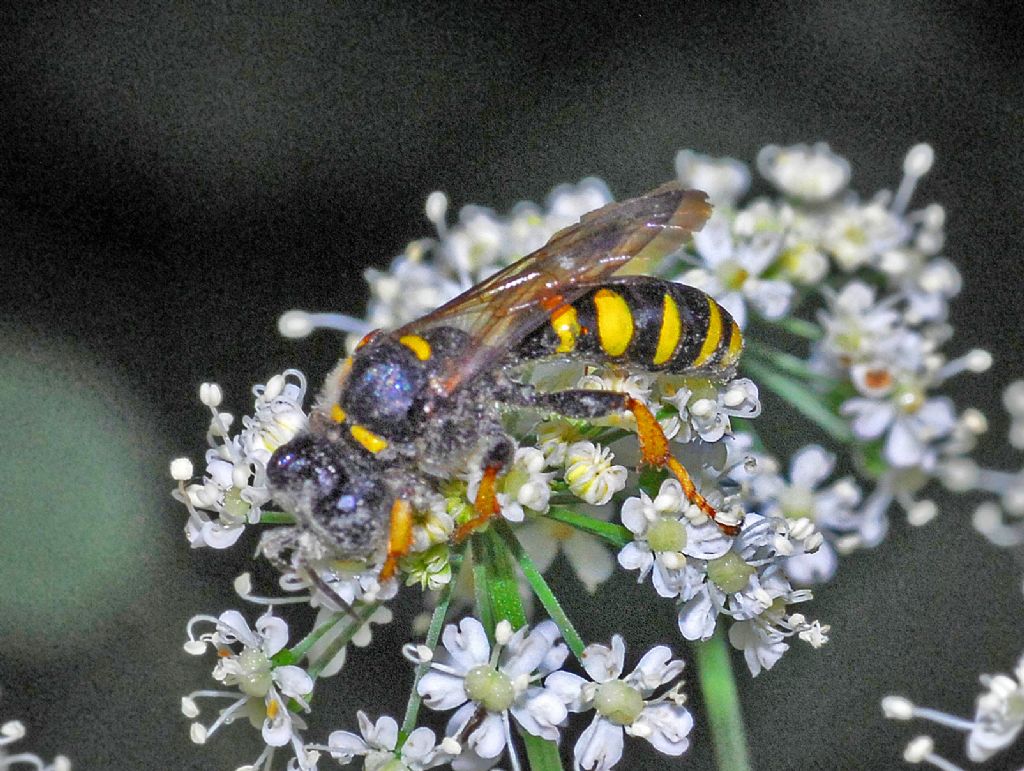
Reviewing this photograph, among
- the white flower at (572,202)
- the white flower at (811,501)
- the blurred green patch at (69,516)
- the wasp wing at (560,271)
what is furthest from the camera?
the blurred green patch at (69,516)

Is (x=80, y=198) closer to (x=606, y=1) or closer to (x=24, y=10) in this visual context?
(x=24, y=10)

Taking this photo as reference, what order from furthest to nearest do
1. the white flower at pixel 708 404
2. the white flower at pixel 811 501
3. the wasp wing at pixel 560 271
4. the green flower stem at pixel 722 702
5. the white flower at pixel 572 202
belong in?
1. the white flower at pixel 572 202
2. the white flower at pixel 811 501
3. the green flower stem at pixel 722 702
4. the white flower at pixel 708 404
5. the wasp wing at pixel 560 271

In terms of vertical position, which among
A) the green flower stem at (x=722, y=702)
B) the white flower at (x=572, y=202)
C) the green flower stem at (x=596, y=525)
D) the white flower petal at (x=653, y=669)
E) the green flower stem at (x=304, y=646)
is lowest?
the green flower stem at (x=722, y=702)

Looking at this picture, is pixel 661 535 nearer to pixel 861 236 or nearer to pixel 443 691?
pixel 443 691

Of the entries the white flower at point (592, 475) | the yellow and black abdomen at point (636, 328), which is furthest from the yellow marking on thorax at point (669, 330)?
the white flower at point (592, 475)

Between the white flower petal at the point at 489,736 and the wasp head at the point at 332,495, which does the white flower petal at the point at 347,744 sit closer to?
the white flower petal at the point at 489,736

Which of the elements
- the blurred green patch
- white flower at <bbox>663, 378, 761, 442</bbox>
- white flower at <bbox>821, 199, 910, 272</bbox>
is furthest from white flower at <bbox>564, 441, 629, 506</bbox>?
the blurred green patch
